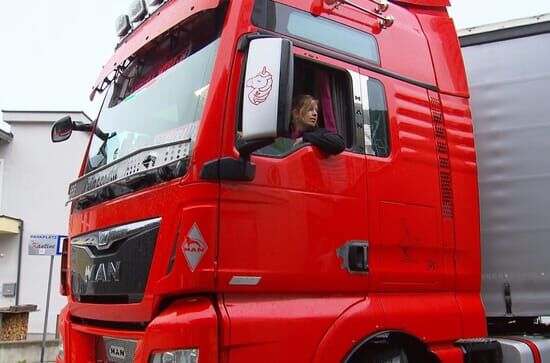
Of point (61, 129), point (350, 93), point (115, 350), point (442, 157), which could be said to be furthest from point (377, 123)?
point (61, 129)

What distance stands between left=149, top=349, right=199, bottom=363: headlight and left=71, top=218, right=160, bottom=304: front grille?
1.12 feet

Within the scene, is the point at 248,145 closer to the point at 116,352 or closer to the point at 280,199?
the point at 280,199

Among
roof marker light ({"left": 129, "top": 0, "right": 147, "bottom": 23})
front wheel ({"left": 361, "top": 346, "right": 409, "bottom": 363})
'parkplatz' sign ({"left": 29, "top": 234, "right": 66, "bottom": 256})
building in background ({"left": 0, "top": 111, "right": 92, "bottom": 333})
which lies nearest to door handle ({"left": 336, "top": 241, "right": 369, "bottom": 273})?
front wheel ({"left": 361, "top": 346, "right": 409, "bottom": 363})

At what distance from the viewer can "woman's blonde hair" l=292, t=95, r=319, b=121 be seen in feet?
9.92

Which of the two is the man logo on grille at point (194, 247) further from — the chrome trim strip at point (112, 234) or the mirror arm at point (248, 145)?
the mirror arm at point (248, 145)

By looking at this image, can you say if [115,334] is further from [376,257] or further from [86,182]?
[376,257]

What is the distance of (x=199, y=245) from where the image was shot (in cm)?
246

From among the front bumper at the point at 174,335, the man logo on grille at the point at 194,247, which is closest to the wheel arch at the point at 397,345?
the front bumper at the point at 174,335

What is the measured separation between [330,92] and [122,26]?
5.45 ft

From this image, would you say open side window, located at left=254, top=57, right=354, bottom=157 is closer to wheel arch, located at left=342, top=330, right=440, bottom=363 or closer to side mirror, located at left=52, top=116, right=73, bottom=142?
wheel arch, located at left=342, top=330, right=440, bottom=363

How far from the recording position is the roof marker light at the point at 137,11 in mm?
3650

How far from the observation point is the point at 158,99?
3.20m

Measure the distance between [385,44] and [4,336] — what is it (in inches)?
376

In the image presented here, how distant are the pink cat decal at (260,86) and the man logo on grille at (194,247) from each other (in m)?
0.63
